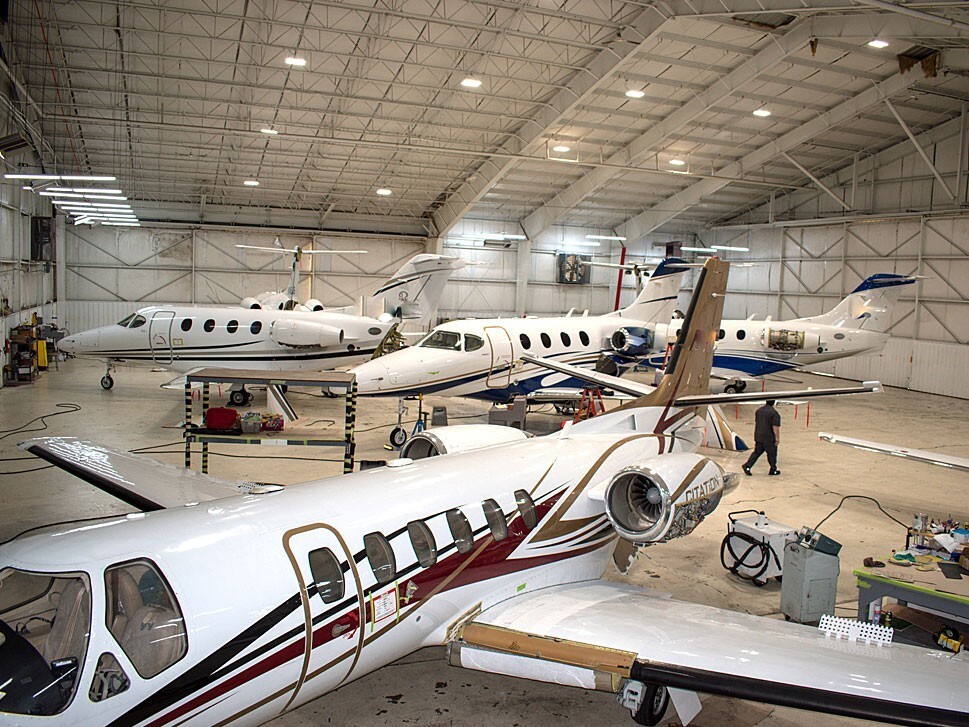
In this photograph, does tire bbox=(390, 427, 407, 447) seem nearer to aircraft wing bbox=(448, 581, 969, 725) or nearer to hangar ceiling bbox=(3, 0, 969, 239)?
aircraft wing bbox=(448, 581, 969, 725)

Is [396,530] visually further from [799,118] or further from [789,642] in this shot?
[799,118]

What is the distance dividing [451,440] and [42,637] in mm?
5353

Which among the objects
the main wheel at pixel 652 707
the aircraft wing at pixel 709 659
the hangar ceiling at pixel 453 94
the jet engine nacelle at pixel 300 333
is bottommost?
the main wheel at pixel 652 707

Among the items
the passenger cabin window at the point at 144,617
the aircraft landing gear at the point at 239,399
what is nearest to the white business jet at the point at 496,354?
the aircraft landing gear at the point at 239,399

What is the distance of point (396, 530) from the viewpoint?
6160 millimetres

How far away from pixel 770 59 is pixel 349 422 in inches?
694

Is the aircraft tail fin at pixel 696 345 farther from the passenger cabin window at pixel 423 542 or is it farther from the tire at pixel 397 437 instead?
the tire at pixel 397 437

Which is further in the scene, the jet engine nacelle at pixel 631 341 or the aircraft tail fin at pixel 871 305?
the aircraft tail fin at pixel 871 305

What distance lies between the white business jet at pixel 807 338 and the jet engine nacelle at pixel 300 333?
35.7 ft

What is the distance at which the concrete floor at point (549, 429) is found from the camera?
267 inches

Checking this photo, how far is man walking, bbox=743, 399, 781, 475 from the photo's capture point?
14.9 metres

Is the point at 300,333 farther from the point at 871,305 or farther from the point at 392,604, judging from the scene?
the point at 871,305

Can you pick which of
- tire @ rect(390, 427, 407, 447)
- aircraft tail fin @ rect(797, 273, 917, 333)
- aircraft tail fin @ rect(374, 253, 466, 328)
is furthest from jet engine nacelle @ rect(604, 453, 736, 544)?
aircraft tail fin @ rect(797, 273, 917, 333)

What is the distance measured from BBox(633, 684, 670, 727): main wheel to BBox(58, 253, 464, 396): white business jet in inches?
661
